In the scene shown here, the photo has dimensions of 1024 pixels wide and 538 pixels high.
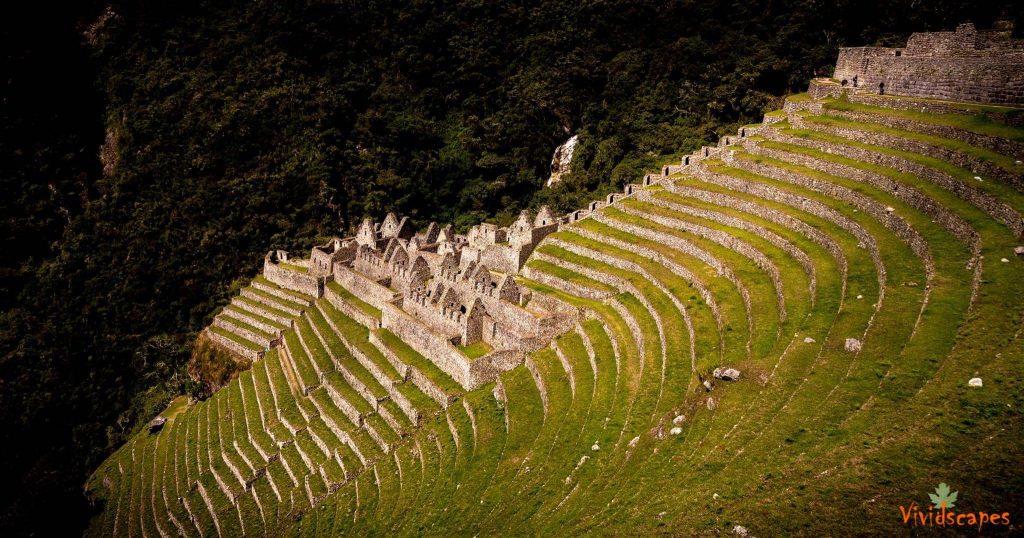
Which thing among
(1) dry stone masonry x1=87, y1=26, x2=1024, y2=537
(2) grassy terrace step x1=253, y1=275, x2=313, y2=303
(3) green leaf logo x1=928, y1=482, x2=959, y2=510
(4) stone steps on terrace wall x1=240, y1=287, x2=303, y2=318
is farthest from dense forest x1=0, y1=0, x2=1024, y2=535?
(3) green leaf logo x1=928, y1=482, x2=959, y2=510

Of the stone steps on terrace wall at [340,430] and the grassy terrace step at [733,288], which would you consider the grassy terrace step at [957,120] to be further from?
the stone steps on terrace wall at [340,430]

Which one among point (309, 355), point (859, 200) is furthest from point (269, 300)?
point (859, 200)

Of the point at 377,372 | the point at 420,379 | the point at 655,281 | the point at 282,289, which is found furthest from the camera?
the point at 282,289

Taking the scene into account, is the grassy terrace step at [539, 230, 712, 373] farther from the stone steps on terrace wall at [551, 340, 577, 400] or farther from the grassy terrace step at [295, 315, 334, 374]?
the grassy terrace step at [295, 315, 334, 374]

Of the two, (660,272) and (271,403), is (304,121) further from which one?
(660,272)

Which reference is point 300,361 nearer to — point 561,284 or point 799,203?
point 561,284

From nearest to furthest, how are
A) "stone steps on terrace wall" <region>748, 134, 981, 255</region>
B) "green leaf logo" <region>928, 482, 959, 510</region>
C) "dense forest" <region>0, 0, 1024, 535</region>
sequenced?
1. "green leaf logo" <region>928, 482, 959, 510</region>
2. "stone steps on terrace wall" <region>748, 134, 981, 255</region>
3. "dense forest" <region>0, 0, 1024, 535</region>

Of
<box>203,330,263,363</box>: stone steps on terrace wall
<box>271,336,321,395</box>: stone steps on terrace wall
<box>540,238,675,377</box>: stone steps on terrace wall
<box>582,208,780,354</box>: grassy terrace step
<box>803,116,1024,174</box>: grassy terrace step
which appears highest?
<box>803,116,1024,174</box>: grassy terrace step
